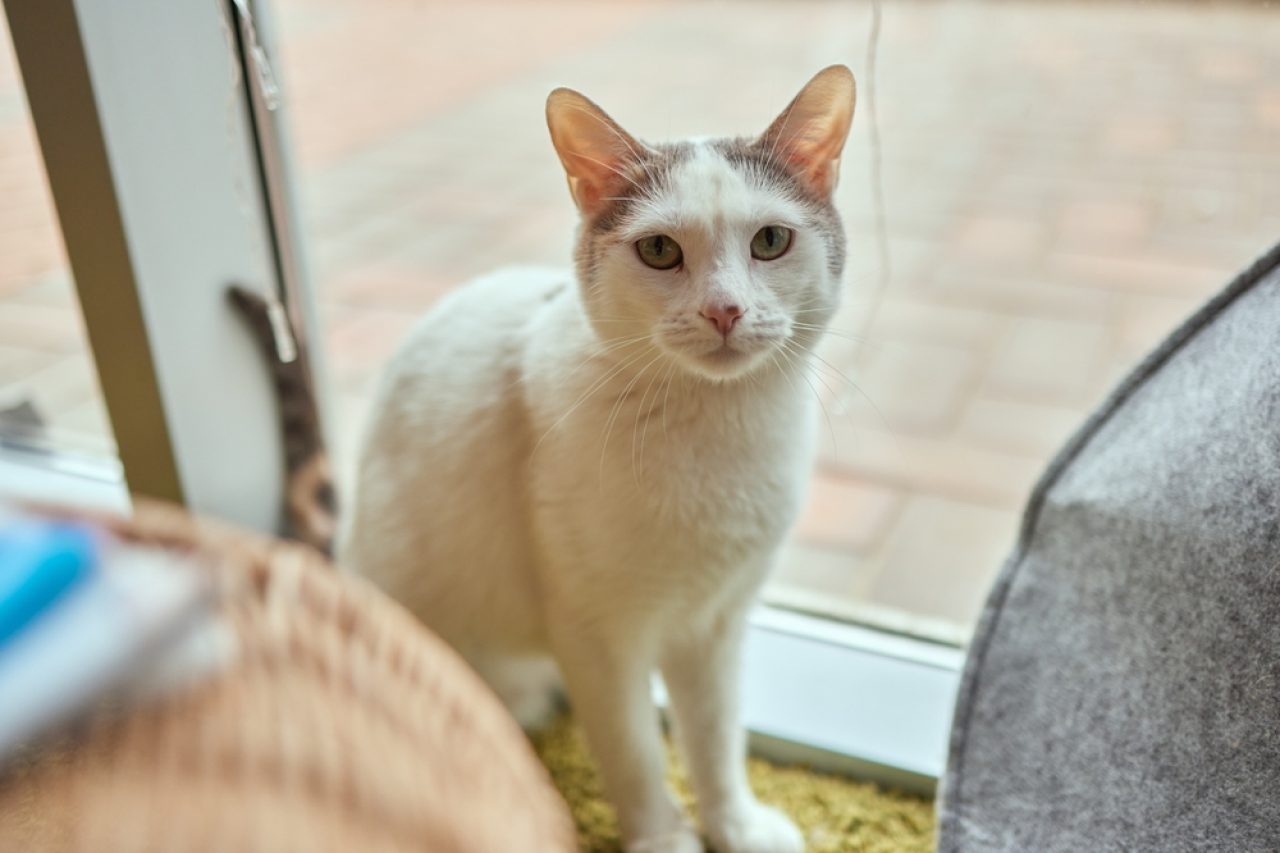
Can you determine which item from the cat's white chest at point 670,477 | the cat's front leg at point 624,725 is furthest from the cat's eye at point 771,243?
the cat's front leg at point 624,725

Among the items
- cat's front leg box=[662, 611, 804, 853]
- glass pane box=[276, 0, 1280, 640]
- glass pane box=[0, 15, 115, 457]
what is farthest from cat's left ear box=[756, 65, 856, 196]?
glass pane box=[0, 15, 115, 457]

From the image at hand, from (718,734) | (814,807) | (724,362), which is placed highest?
(724,362)

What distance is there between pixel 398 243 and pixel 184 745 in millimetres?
1222

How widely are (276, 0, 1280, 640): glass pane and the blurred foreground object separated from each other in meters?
0.61

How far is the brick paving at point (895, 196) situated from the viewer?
1.19 m

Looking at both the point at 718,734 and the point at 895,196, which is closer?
the point at 718,734

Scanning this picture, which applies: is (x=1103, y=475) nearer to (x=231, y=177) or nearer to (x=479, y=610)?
(x=479, y=610)

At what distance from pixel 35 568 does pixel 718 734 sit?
2.12ft

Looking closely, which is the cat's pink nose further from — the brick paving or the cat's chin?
the brick paving

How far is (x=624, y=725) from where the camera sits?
0.97 metres

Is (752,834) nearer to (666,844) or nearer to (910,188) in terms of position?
(666,844)

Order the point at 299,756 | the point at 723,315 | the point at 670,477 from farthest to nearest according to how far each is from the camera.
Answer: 1. the point at 670,477
2. the point at 723,315
3. the point at 299,756

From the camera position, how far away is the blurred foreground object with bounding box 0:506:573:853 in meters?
0.52

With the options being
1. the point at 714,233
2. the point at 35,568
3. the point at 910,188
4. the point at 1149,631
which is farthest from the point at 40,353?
the point at 1149,631
